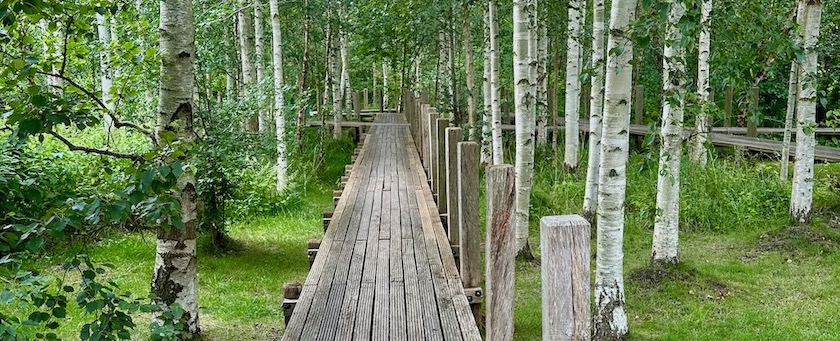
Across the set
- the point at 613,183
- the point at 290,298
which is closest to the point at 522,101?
the point at 613,183

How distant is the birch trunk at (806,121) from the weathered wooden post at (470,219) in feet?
Answer: 17.4

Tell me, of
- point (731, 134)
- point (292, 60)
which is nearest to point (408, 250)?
point (731, 134)

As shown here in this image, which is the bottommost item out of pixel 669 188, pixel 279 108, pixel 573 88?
pixel 669 188

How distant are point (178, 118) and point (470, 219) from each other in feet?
7.89

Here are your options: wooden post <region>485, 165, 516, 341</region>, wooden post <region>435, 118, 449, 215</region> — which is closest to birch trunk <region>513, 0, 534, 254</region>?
wooden post <region>435, 118, 449, 215</region>

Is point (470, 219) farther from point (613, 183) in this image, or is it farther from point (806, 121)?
point (806, 121)

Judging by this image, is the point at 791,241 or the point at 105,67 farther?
the point at 105,67

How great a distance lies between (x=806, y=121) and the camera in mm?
8477

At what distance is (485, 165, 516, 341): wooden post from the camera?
3.24m

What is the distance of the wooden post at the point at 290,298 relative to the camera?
4219mm

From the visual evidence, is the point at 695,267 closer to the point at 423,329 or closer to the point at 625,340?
the point at 625,340

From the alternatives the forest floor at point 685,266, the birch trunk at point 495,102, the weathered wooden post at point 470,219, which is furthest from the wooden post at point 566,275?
the birch trunk at point 495,102

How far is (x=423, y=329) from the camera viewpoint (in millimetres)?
3908

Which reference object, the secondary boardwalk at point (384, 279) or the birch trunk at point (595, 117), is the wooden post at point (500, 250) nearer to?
the secondary boardwalk at point (384, 279)
